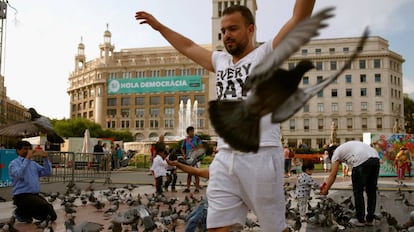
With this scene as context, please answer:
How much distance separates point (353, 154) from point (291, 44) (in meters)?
5.23

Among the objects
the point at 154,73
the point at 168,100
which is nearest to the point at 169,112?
the point at 168,100

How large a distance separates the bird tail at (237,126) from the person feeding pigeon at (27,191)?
543 cm

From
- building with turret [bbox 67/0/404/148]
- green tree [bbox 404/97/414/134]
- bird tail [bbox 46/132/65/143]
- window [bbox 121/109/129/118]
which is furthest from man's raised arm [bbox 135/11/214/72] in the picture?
window [bbox 121/109/129/118]

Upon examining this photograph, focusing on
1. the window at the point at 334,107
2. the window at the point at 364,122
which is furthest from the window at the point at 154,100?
the window at the point at 364,122

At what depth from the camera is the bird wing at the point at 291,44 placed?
1677 millimetres

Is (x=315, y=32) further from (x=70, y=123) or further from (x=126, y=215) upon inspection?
(x=70, y=123)

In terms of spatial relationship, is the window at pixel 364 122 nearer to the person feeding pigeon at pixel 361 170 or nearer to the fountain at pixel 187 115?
the fountain at pixel 187 115

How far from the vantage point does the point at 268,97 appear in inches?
72.2

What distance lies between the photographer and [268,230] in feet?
8.54

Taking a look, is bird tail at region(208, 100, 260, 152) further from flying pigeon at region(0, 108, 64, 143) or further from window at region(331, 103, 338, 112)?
window at region(331, 103, 338, 112)

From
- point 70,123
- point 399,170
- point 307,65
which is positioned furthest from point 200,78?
point 307,65

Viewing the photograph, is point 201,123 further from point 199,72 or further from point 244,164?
point 244,164

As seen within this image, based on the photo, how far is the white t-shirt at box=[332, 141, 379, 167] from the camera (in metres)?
6.44

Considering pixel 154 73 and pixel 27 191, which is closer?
pixel 27 191
